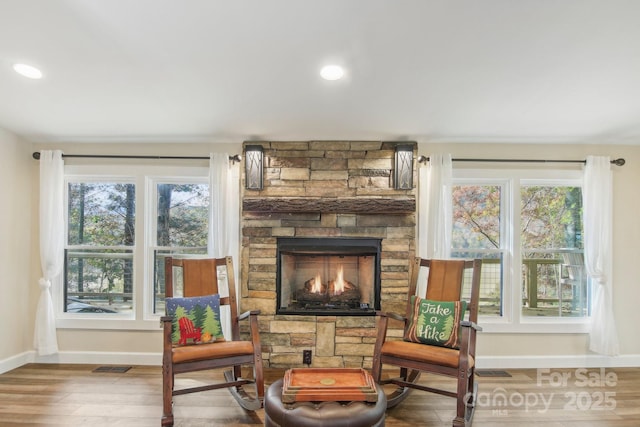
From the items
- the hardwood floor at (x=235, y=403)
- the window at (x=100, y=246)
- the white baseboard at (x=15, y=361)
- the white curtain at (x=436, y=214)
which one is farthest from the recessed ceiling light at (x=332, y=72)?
the white baseboard at (x=15, y=361)

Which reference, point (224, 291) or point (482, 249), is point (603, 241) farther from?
point (224, 291)

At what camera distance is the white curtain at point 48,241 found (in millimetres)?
3578

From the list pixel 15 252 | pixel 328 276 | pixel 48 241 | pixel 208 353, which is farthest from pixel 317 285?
pixel 15 252

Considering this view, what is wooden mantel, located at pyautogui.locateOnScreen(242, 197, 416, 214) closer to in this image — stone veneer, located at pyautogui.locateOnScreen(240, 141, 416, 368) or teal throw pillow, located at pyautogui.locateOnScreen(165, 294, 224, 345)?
stone veneer, located at pyautogui.locateOnScreen(240, 141, 416, 368)

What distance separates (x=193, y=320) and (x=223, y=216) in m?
1.07

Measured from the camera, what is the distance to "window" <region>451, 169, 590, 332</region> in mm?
3783

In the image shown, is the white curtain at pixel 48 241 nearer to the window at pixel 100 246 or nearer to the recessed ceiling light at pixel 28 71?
the window at pixel 100 246

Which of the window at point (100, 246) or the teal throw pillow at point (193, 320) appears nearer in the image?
the teal throw pillow at point (193, 320)

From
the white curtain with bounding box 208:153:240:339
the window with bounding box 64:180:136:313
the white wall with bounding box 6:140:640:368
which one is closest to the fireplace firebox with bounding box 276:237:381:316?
the white curtain with bounding box 208:153:240:339

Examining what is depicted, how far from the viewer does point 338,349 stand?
352 centimetres

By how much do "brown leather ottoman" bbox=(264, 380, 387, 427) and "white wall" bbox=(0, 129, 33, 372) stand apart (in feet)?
9.81

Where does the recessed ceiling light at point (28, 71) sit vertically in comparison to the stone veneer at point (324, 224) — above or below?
above

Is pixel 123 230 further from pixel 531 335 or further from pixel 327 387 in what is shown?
pixel 531 335

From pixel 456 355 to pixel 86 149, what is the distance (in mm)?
3898
